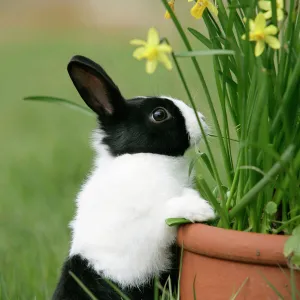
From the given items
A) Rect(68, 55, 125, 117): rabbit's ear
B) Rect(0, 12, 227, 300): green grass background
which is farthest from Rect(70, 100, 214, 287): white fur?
Rect(0, 12, 227, 300): green grass background

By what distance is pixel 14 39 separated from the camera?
31.3 feet

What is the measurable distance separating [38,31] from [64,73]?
3.15 meters

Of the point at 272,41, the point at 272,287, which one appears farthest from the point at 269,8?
the point at 272,287

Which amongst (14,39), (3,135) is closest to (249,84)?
(3,135)

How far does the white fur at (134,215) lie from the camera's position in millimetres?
1796

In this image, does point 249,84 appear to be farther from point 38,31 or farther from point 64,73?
point 38,31

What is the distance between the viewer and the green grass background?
2.75 m

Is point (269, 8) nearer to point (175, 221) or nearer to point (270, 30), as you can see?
point (270, 30)

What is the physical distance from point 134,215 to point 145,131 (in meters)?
0.23

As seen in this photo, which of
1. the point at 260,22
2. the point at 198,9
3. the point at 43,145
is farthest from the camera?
the point at 43,145

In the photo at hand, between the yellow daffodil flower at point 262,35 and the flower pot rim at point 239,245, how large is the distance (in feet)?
1.27

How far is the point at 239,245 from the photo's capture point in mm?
1645

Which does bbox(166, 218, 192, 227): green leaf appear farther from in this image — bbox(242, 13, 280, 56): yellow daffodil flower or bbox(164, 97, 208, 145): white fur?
bbox(242, 13, 280, 56): yellow daffodil flower

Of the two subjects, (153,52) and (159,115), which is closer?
(153,52)
